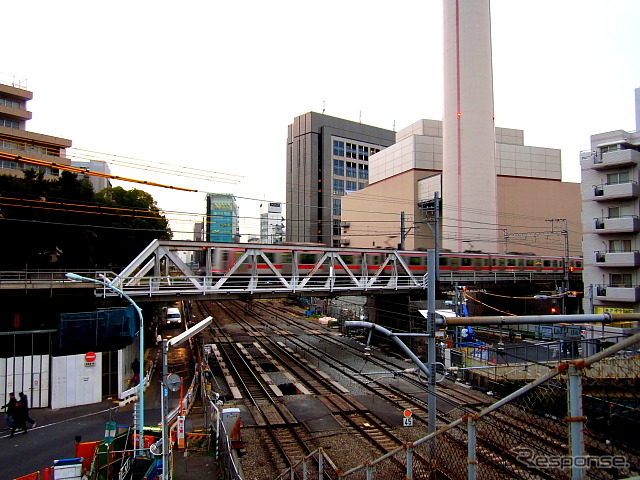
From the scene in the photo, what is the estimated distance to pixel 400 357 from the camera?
27.4 metres

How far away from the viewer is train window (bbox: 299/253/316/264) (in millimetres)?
28719

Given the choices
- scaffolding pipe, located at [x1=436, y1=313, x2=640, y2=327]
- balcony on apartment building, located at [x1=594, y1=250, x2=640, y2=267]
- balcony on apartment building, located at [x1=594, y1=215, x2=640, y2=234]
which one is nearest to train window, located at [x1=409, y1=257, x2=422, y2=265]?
balcony on apartment building, located at [x1=594, y1=250, x2=640, y2=267]

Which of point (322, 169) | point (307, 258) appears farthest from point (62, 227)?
point (322, 169)

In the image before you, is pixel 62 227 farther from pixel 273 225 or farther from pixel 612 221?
pixel 273 225

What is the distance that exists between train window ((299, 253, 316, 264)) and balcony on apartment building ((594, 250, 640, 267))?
62.1 feet

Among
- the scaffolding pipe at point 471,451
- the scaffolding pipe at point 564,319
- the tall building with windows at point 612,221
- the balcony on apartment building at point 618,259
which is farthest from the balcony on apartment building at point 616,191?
the scaffolding pipe at point 471,451

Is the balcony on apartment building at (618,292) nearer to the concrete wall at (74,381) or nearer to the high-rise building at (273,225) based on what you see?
the concrete wall at (74,381)

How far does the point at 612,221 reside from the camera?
27547 millimetres

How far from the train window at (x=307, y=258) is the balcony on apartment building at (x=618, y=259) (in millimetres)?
18943

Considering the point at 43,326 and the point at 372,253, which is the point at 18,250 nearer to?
the point at 43,326

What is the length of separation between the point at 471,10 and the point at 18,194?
47.0 metres

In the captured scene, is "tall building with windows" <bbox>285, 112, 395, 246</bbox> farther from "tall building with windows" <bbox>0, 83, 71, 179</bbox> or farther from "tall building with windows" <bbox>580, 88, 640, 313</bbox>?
"tall building with windows" <bbox>580, 88, 640, 313</bbox>

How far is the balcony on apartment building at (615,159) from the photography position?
26.5m

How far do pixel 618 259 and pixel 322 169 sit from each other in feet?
216
